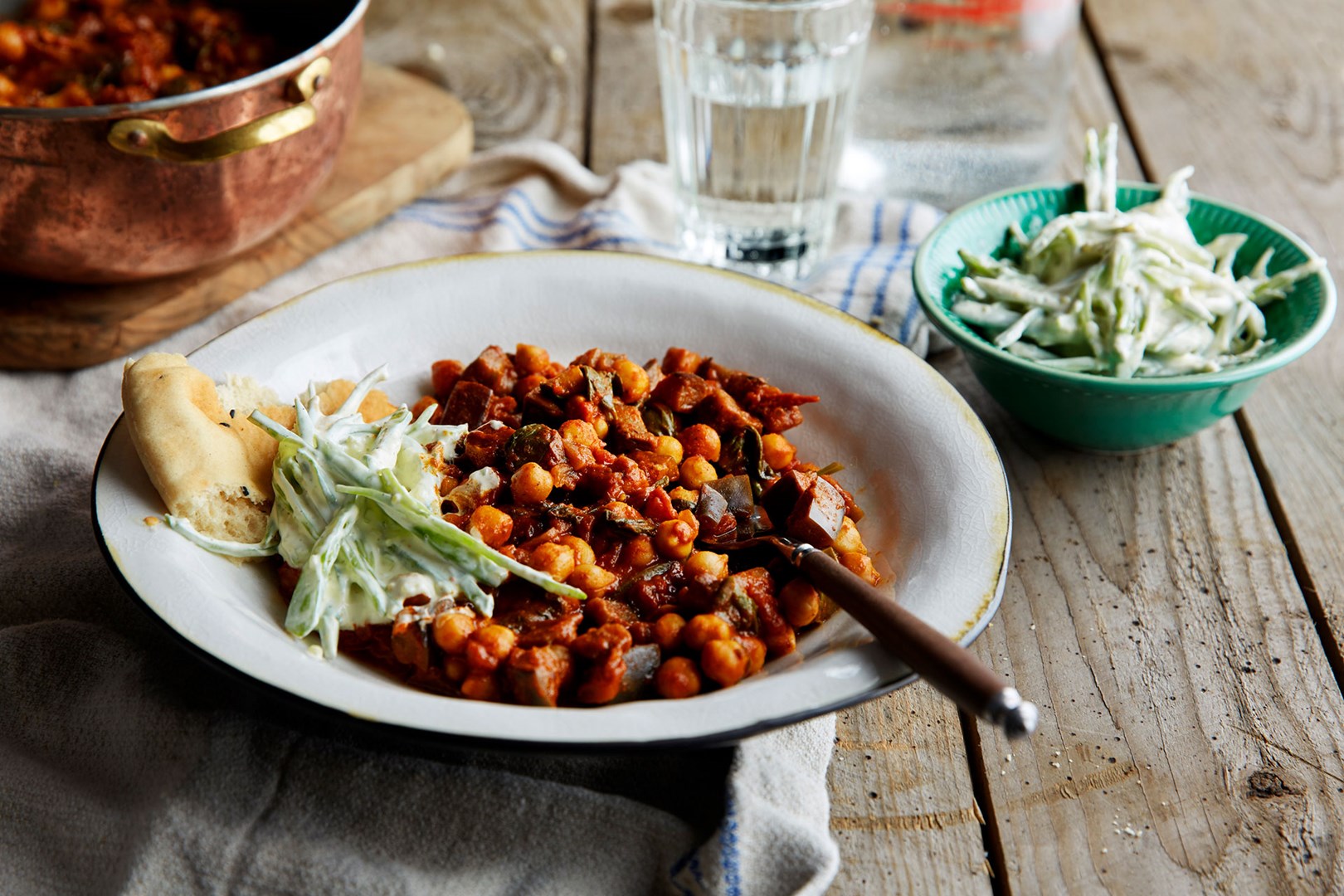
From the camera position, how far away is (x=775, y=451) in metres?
2.74

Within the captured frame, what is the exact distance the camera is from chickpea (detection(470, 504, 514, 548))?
7.88 feet

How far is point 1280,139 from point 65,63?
428 centimetres

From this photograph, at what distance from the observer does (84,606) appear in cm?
258

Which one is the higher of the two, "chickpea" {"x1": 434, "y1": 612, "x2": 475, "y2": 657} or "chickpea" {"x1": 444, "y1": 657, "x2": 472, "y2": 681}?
"chickpea" {"x1": 434, "y1": 612, "x2": 475, "y2": 657}

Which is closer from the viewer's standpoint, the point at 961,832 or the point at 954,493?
the point at 961,832

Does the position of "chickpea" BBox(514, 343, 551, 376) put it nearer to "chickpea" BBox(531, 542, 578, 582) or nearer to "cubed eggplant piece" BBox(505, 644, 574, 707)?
"chickpea" BBox(531, 542, 578, 582)

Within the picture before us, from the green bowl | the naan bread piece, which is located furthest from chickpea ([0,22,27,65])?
the green bowl

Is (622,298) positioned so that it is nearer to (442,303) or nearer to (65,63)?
(442,303)

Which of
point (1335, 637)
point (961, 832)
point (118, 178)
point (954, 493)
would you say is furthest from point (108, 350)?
point (1335, 637)

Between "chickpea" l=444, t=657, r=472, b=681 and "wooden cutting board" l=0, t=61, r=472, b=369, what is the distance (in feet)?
5.89

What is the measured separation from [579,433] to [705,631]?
615 millimetres

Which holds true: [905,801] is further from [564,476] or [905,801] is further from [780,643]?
[564,476]

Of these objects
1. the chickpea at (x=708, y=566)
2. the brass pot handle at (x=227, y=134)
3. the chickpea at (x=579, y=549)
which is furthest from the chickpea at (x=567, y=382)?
the brass pot handle at (x=227, y=134)

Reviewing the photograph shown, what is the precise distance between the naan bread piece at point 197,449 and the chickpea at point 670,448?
827mm
